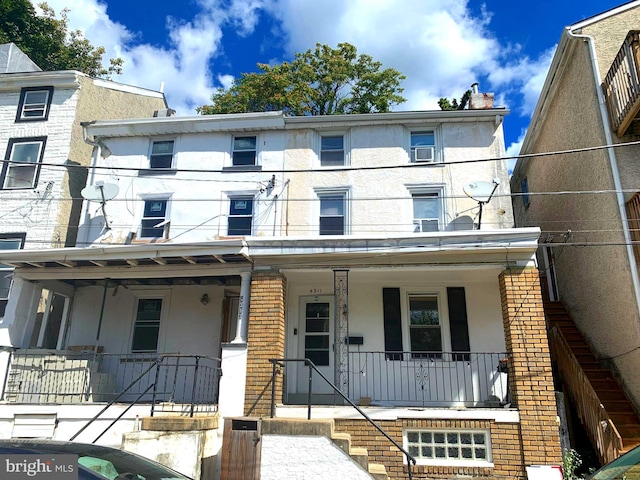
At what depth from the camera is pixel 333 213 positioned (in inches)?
498

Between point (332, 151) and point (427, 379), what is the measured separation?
251 inches

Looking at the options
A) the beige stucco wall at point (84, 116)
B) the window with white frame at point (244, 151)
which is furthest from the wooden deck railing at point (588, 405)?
the beige stucco wall at point (84, 116)

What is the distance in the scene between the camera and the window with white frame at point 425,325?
1082 cm

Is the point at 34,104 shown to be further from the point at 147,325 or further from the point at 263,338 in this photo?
the point at 263,338

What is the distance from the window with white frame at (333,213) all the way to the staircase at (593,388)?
5.68 m

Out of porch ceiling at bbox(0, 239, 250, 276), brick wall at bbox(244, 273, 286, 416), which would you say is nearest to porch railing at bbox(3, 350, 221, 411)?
brick wall at bbox(244, 273, 286, 416)

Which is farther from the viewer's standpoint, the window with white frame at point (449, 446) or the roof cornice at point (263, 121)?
the roof cornice at point (263, 121)

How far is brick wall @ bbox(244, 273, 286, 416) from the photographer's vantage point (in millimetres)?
8828

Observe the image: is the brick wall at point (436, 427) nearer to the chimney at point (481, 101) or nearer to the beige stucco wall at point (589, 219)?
the beige stucco wall at point (589, 219)

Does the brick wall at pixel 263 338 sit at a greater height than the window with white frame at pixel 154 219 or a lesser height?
lesser

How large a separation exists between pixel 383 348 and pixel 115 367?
637 centimetres

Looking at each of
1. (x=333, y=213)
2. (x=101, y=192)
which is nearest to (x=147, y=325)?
(x=101, y=192)

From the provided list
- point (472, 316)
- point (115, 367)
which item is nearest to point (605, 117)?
point (472, 316)

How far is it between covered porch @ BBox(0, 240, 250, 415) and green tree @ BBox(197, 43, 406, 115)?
13817 mm
